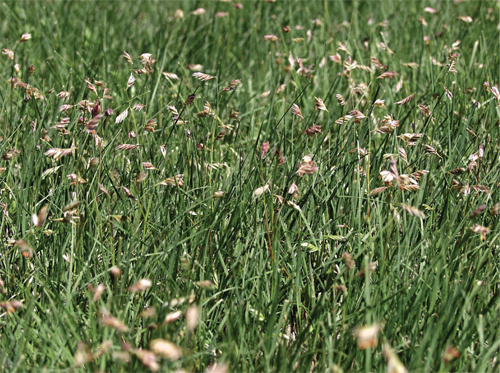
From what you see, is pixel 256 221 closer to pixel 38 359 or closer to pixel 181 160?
pixel 181 160

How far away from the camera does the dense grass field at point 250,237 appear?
1.55 m

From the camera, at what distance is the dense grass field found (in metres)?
1.55

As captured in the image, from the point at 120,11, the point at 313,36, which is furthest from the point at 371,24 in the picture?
the point at 120,11

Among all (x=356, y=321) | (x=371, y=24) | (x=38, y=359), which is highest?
(x=371, y=24)

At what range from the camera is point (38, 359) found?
1.65m

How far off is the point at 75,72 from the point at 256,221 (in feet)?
5.18

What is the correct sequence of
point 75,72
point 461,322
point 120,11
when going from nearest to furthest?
point 461,322, point 75,72, point 120,11

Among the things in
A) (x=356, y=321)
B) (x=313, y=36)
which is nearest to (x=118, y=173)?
(x=356, y=321)

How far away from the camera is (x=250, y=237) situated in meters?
1.98

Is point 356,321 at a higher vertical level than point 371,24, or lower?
lower

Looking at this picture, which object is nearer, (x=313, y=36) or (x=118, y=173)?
(x=118, y=173)

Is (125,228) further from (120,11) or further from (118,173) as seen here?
(120,11)

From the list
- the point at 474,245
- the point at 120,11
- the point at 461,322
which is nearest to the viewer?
the point at 461,322

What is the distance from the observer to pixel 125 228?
1.99 meters
